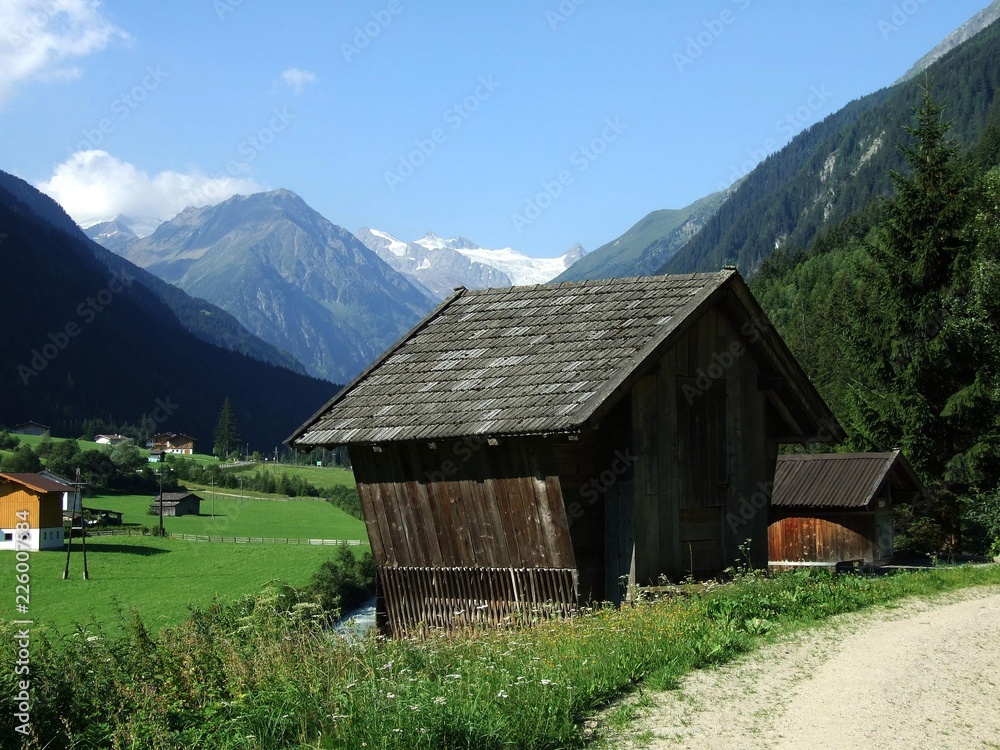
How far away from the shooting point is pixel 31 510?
80.1 metres

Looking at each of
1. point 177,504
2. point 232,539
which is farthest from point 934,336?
point 177,504

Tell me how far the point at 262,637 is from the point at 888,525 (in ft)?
85.4

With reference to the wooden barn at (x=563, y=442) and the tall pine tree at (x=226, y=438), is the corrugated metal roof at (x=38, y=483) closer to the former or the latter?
the wooden barn at (x=563, y=442)

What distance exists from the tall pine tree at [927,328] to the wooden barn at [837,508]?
4.99 feet

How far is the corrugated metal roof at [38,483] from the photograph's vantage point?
265 feet

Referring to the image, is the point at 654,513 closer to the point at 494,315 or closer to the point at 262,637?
the point at 494,315

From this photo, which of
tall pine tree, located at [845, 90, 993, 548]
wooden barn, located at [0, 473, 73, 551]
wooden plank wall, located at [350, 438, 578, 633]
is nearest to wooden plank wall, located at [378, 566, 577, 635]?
wooden plank wall, located at [350, 438, 578, 633]

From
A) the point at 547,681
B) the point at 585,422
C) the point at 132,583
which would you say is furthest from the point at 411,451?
the point at 132,583

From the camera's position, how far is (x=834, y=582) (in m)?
15.2

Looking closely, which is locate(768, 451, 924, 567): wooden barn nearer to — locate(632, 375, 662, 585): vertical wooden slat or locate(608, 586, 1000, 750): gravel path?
locate(632, 375, 662, 585): vertical wooden slat

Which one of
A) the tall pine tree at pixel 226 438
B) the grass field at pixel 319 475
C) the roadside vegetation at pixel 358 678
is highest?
the tall pine tree at pixel 226 438

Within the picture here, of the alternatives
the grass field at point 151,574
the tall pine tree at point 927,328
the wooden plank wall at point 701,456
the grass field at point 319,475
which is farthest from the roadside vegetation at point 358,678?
the grass field at point 319,475

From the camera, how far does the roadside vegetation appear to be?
8.05m

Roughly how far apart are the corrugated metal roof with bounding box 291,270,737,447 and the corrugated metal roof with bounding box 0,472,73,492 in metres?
69.9
